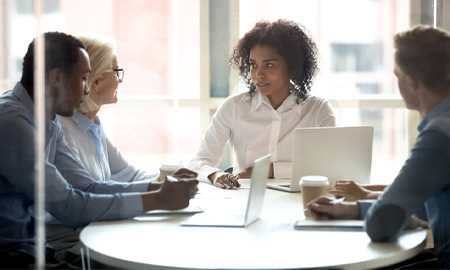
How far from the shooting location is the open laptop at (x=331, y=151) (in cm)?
236

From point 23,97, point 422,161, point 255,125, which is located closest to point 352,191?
point 422,161

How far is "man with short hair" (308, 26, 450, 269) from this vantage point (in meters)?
1.70

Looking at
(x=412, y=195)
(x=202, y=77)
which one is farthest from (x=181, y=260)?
(x=202, y=77)

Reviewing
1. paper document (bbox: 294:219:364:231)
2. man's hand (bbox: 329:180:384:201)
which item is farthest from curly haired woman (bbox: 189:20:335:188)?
paper document (bbox: 294:219:364:231)

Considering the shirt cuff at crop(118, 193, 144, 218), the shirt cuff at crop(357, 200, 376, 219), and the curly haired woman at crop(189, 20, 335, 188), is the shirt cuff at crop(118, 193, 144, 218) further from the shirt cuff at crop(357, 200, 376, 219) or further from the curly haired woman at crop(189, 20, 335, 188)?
the curly haired woman at crop(189, 20, 335, 188)

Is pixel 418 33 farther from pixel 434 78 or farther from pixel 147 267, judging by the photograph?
pixel 147 267

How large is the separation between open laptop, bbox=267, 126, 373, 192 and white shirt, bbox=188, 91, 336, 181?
1.95 ft

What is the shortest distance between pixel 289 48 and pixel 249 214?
4.53 feet

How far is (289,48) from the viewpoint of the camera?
320 cm

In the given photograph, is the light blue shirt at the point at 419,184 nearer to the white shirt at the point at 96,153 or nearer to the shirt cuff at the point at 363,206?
the shirt cuff at the point at 363,206

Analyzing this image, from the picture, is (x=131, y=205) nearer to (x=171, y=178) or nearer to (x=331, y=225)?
(x=171, y=178)

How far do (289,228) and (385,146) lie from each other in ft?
5.02

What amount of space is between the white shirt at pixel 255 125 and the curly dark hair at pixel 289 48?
0.21 ft

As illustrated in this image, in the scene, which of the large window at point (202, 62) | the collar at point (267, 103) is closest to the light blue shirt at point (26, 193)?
the collar at point (267, 103)
